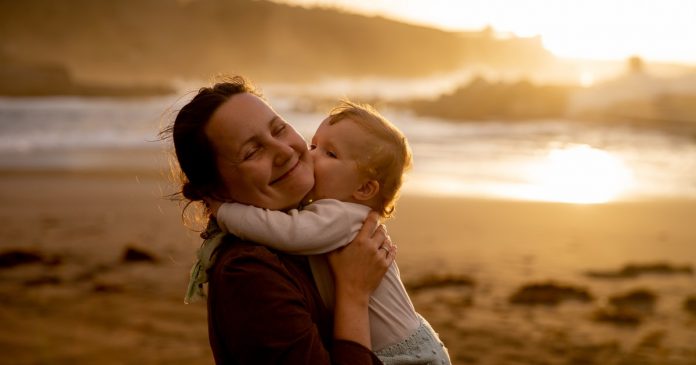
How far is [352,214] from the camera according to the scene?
6.31ft

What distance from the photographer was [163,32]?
76250 mm

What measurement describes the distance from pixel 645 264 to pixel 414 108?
19.7 meters

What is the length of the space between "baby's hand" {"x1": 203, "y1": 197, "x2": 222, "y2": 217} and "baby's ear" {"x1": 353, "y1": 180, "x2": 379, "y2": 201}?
1.14 ft

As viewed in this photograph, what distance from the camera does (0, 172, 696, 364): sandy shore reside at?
16.1ft

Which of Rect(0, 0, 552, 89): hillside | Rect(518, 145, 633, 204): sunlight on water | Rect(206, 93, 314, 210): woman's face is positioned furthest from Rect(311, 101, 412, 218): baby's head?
Rect(0, 0, 552, 89): hillside

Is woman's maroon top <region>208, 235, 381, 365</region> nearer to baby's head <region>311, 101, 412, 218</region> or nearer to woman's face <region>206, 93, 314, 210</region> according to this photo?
woman's face <region>206, 93, 314, 210</region>

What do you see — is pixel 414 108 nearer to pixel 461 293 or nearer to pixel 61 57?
pixel 461 293

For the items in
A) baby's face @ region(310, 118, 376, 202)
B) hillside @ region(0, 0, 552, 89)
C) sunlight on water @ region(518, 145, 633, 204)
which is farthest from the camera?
hillside @ region(0, 0, 552, 89)

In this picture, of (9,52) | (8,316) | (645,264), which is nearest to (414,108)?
(645,264)

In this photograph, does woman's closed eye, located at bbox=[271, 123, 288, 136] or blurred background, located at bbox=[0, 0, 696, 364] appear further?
blurred background, located at bbox=[0, 0, 696, 364]

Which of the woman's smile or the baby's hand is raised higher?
the woman's smile

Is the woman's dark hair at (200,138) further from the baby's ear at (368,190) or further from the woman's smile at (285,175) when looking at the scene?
the baby's ear at (368,190)

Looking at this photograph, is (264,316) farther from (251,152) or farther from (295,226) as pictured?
(251,152)

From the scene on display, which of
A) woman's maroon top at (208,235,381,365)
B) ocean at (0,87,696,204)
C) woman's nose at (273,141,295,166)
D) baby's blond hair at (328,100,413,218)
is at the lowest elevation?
woman's maroon top at (208,235,381,365)
